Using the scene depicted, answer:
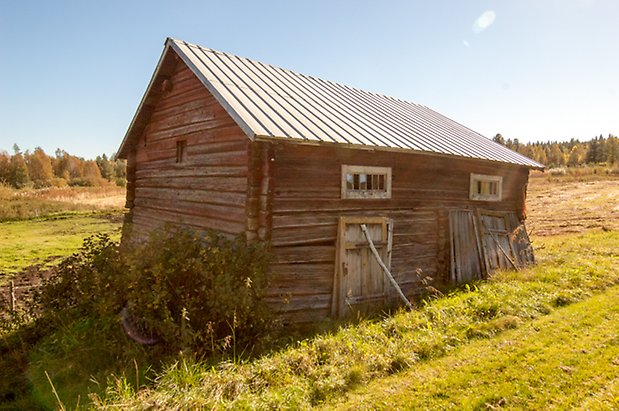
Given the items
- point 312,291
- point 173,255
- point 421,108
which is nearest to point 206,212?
point 173,255

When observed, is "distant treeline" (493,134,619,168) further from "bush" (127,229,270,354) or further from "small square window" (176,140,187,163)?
"bush" (127,229,270,354)

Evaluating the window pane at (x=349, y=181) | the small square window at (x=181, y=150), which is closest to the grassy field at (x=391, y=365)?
the window pane at (x=349, y=181)

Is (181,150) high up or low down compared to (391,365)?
up

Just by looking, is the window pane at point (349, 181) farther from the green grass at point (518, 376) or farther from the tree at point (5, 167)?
the tree at point (5, 167)

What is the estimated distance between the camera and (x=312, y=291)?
8.97m

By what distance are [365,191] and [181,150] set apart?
5482mm

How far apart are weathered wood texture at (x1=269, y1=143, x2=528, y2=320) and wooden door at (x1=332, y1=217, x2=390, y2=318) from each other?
0.20 metres

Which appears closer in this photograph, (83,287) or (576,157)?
(83,287)

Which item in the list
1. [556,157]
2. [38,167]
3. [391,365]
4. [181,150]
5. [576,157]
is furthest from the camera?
[556,157]

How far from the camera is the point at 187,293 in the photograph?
7.04 meters

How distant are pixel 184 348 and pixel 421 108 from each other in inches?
582

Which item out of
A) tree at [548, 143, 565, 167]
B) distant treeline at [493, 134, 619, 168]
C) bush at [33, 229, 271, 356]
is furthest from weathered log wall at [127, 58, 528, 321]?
tree at [548, 143, 565, 167]

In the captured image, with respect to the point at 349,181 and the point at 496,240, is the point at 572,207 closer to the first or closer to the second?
the point at 496,240

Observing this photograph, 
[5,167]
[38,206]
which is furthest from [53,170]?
[38,206]
